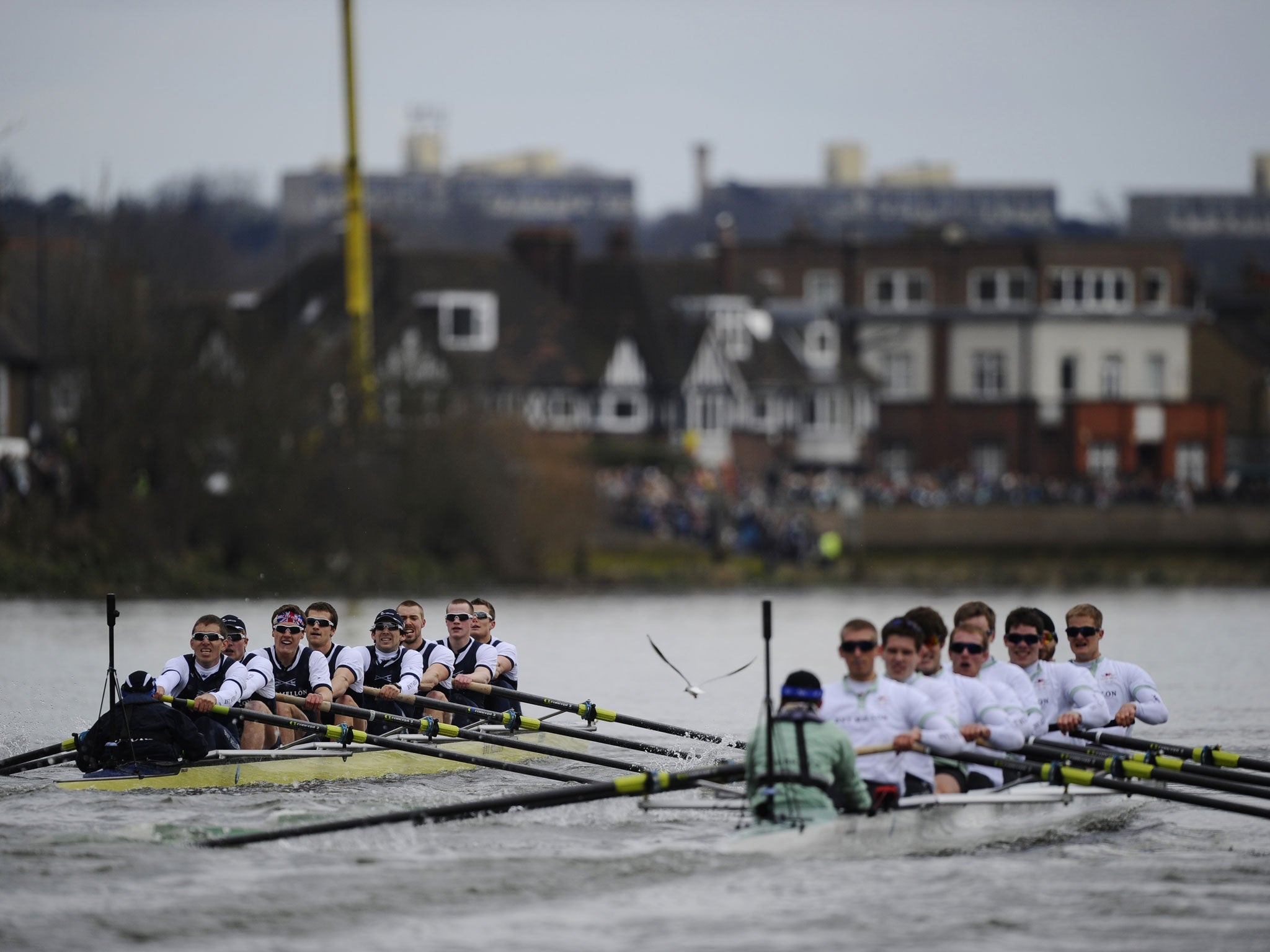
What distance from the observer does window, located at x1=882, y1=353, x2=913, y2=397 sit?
6662 centimetres

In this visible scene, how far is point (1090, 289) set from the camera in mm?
66188

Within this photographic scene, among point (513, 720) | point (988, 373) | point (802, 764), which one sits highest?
point (988, 373)

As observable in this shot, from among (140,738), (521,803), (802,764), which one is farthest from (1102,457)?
(802,764)

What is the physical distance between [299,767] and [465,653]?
2.24m

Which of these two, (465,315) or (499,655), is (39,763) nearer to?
(499,655)

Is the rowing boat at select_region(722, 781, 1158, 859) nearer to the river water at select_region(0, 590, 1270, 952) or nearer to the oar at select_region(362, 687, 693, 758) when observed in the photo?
the river water at select_region(0, 590, 1270, 952)

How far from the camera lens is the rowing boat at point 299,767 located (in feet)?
46.1

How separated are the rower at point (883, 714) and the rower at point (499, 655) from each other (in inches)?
199

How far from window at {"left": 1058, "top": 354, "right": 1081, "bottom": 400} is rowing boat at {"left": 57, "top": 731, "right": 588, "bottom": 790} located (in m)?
52.2

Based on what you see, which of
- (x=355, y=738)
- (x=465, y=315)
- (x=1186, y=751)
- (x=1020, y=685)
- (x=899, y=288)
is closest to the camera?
(x=1020, y=685)

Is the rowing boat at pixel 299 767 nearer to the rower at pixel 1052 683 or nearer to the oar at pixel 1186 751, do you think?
the rower at pixel 1052 683

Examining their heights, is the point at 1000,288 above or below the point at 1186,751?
above

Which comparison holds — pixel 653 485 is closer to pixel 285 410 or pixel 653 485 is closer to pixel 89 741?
pixel 285 410

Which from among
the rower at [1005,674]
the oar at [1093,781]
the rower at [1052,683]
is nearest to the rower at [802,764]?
the oar at [1093,781]
